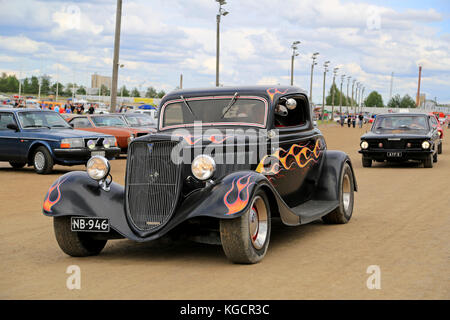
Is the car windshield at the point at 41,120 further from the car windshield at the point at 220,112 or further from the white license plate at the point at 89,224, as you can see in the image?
the white license plate at the point at 89,224

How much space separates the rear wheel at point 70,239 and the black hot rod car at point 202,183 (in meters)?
0.01

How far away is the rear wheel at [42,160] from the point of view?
17.2 meters

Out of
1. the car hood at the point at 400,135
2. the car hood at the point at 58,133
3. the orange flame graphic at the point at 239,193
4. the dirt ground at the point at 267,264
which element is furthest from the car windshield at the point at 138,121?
the orange flame graphic at the point at 239,193

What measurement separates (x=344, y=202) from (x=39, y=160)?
1033 centimetres

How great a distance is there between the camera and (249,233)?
6.45 meters

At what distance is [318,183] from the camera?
9344 millimetres

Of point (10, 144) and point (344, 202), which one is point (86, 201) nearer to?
point (344, 202)

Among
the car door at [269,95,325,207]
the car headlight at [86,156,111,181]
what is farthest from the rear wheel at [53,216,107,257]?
the car door at [269,95,325,207]

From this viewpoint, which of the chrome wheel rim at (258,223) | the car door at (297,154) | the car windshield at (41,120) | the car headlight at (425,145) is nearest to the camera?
the chrome wheel rim at (258,223)

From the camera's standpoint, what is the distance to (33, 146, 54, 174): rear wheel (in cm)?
1717

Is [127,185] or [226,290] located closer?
[226,290]
